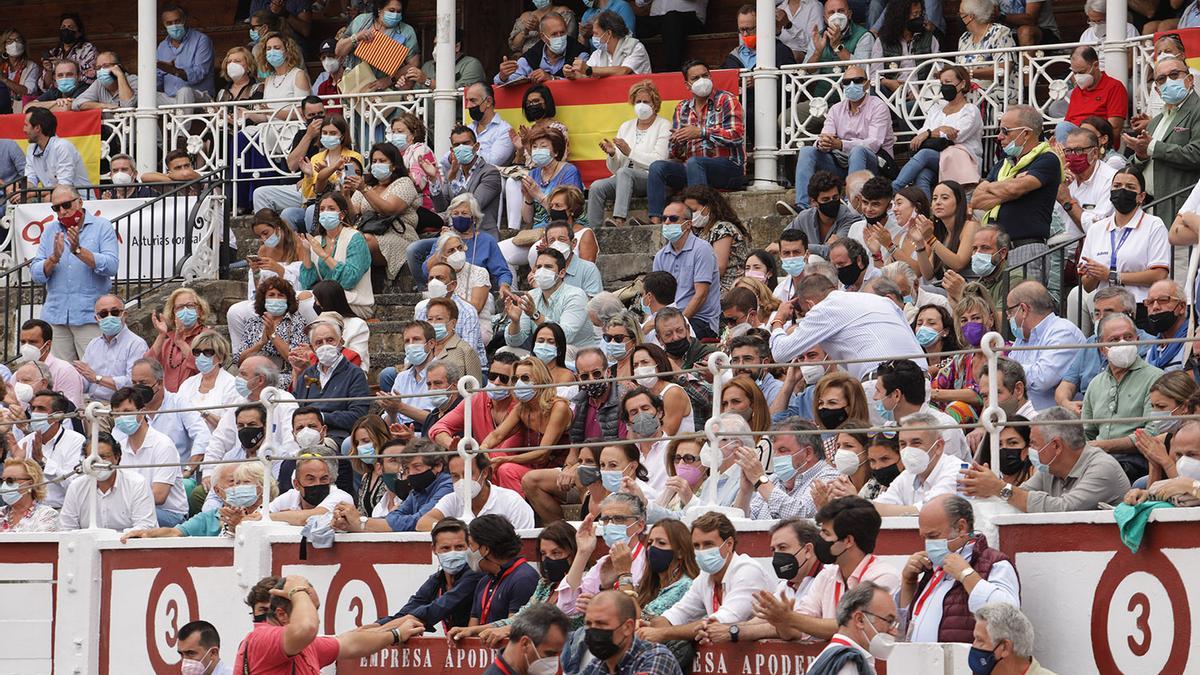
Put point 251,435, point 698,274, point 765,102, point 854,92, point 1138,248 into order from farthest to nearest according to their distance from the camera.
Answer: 1. point 765,102
2. point 854,92
3. point 698,274
4. point 251,435
5. point 1138,248

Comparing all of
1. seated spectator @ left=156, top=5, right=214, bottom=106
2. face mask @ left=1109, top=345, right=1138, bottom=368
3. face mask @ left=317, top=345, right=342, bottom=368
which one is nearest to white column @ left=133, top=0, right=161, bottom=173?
seated spectator @ left=156, top=5, right=214, bottom=106

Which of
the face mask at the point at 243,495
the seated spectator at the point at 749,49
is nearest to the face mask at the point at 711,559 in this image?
the face mask at the point at 243,495

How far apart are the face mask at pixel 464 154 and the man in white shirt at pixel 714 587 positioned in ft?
27.6

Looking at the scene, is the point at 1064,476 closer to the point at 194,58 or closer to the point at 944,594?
the point at 944,594

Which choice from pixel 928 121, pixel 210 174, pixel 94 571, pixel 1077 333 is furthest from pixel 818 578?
pixel 210 174

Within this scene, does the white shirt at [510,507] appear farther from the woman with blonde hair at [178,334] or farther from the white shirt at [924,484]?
the woman with blonde hair at [178,334]

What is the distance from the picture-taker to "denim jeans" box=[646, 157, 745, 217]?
19047 millimetres

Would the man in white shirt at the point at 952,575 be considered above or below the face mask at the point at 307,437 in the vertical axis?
below

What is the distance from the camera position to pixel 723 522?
11.7 metres

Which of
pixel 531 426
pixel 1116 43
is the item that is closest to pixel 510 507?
pixel 531 426

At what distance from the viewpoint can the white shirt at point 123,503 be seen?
1619 centimetres

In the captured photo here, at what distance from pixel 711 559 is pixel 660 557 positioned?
45 centimetres

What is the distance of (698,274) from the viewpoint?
17000 mm

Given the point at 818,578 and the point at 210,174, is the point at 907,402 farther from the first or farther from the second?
the point at 210,174
